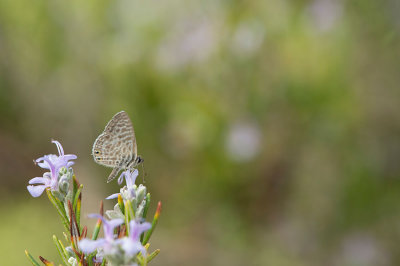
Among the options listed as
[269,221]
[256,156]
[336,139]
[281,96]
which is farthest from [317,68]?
[269,221]

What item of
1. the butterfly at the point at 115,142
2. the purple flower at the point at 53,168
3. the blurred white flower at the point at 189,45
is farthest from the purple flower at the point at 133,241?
the blurred white flower at the point at 189,45

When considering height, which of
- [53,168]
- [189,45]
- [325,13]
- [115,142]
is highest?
[325,13]

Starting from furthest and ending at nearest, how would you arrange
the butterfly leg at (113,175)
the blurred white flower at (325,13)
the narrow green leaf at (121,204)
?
the blurred white flower at (325,13), the butterfly leg at (113,175), the narrow green leaf at (121,204)

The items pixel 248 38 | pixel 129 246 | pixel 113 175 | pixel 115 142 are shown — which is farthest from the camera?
pixel 248 38

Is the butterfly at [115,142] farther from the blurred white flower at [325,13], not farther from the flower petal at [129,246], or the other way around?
the blurred white flower at [325,13]

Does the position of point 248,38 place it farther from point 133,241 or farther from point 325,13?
point 133,241

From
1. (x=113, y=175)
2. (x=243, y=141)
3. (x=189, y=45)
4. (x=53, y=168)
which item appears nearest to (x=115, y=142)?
(x=113, y=175)
